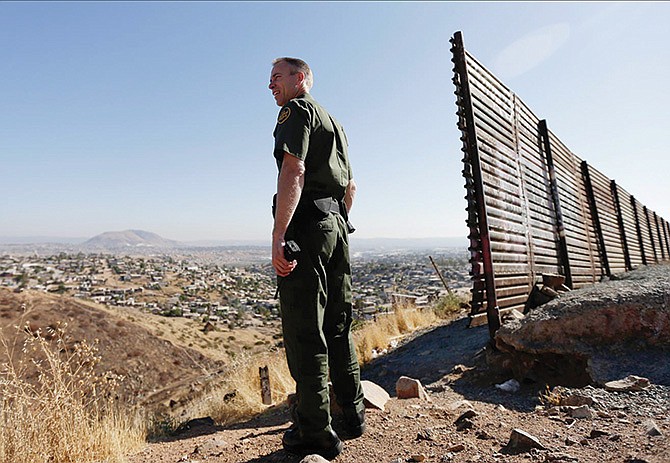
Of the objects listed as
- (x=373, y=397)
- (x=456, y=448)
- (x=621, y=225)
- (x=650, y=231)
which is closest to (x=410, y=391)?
(x=373, y=397)

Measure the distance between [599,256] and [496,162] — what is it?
548 centimetres

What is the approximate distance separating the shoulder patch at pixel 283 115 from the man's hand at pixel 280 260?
0.75m

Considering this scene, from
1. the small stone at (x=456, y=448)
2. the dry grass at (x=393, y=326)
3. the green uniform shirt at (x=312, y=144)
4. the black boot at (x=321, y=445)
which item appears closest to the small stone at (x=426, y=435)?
the small stone at (x=456, y=448)

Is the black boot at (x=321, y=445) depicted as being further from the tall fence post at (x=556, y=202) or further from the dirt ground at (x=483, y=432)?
the tall fence post at (x=556, y=202)

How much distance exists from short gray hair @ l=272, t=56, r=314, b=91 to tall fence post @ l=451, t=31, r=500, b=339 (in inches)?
96.5

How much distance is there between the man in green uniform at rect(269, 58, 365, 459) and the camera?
7.13ft

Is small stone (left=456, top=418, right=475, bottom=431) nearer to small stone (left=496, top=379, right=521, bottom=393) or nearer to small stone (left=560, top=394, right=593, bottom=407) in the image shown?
small stone (left=560, top=394, right=593, bottom=407)

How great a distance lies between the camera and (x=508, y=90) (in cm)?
592

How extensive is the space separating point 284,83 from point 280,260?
1.28 m

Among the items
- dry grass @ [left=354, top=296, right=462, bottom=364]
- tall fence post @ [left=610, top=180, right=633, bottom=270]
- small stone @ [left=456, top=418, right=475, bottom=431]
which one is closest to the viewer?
small stone @ [left=456, top=418, right=475, bottom=431]

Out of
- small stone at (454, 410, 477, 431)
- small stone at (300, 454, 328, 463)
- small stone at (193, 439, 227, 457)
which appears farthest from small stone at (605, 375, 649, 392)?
small stone at (193, 439, 227, 457)

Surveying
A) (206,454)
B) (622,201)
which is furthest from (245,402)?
(622,201)

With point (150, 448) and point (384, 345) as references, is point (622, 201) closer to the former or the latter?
point (384, 345)

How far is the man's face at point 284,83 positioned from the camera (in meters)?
2.63
